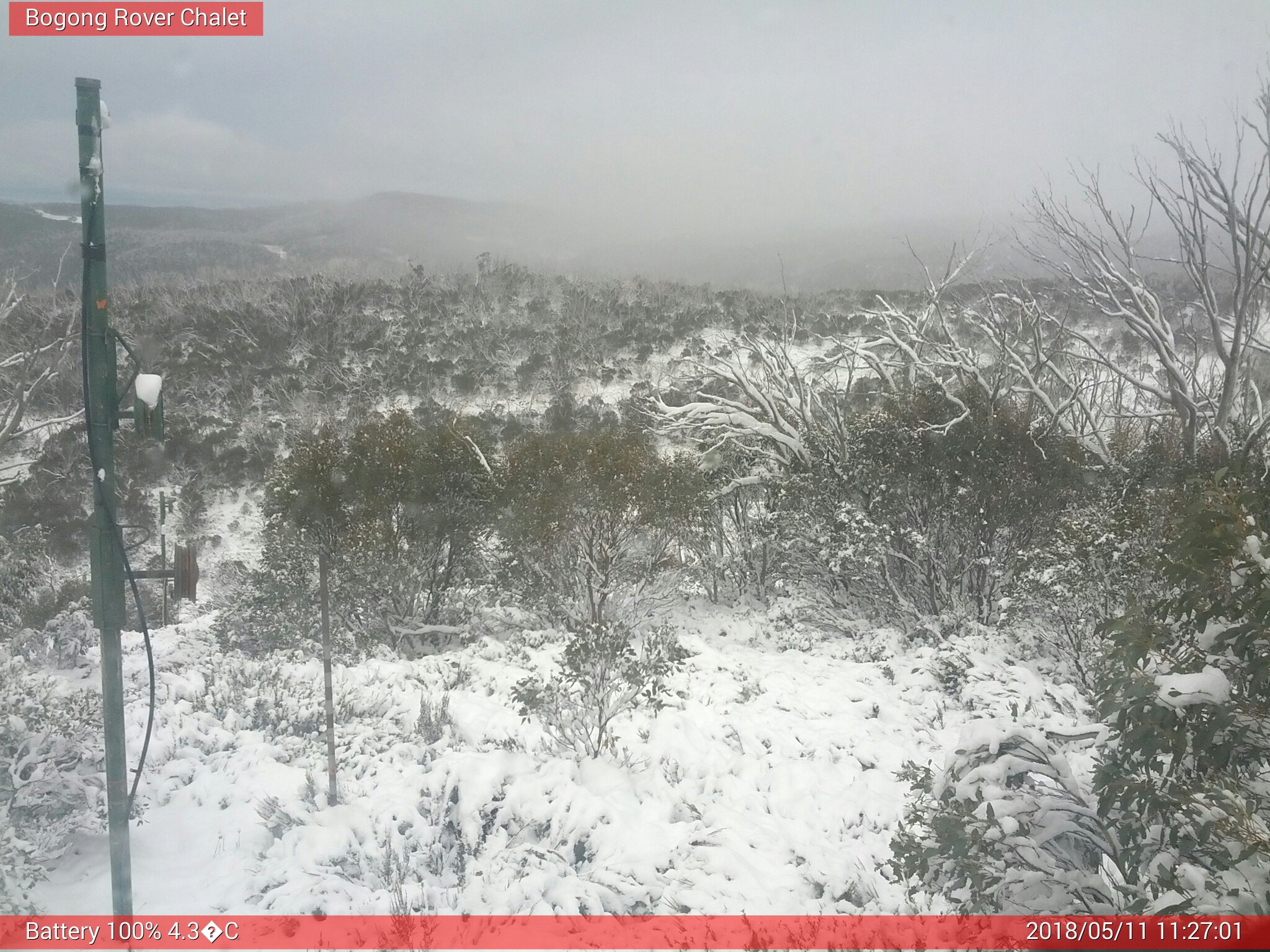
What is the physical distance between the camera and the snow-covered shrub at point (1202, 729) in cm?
219

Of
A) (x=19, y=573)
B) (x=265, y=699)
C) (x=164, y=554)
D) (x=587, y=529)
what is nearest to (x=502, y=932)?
(x=265, y=699)

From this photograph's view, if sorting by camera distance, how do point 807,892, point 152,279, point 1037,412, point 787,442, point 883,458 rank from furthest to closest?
point 152,279 < point 787,442 < point 1037,412 < point 883,458 < point 807,892

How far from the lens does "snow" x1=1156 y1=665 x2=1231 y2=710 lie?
2232 millimetres

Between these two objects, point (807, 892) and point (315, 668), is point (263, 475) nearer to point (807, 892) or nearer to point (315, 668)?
point (315, 668)

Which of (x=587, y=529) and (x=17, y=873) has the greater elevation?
(x=587, y=529)

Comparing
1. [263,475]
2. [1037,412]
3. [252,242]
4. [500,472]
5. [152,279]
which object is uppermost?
[252,242]

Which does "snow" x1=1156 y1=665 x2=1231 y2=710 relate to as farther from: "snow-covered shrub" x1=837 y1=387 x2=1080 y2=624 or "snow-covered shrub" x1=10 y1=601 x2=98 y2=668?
"snow-covered shrub" x1=10 y1=601 x2=98 y2=668

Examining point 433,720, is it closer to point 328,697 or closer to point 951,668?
point 328,697

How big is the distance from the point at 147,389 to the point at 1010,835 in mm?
3915

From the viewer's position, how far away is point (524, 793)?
4.81 metres

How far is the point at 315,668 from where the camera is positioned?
7348mm

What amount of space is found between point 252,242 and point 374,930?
49.2 meters

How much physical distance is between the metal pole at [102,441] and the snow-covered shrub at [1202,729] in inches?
149

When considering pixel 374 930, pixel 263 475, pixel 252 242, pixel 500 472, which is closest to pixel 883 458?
Answer: pixel 500 472
